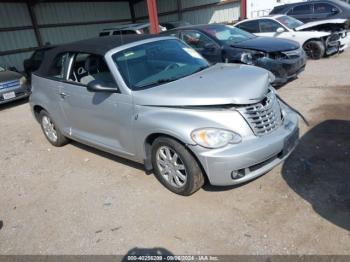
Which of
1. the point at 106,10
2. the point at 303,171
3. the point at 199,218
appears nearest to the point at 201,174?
the point at 199,218

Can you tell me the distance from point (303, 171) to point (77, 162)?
321 cm

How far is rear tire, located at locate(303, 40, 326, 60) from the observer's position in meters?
10.3

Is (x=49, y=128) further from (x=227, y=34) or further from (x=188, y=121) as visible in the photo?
(x=227, y=34)

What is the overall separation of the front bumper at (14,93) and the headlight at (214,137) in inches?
302

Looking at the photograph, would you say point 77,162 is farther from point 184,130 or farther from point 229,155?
point 229,155

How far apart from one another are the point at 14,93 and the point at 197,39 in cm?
538

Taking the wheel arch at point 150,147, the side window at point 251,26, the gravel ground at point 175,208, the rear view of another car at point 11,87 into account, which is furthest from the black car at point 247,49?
the rear view of another car at point 11,87

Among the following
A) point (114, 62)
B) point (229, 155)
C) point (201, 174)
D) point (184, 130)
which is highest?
point (114, 62)

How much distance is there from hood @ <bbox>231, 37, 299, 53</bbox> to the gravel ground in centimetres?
264

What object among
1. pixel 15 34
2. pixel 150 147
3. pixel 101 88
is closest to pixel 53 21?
pixel 15 34

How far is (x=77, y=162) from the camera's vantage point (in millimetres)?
5008

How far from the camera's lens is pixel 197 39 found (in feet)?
26.4

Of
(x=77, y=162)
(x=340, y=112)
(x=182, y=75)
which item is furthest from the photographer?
(x=340, y=112)

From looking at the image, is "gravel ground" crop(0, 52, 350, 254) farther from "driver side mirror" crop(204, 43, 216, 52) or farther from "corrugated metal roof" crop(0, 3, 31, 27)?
"corrugated metal roof" crop(0, 3, 31, 27)
